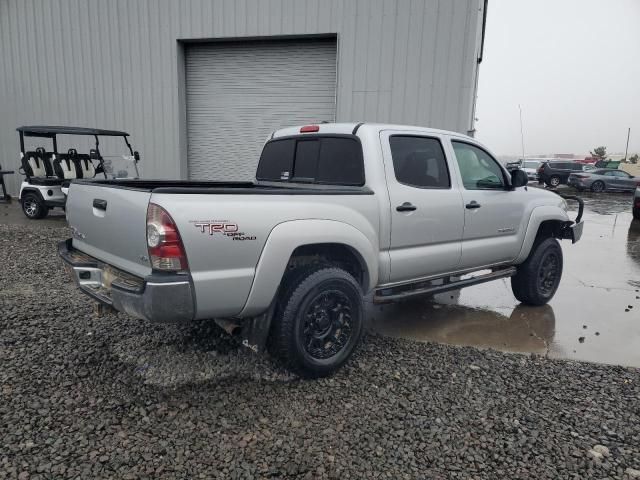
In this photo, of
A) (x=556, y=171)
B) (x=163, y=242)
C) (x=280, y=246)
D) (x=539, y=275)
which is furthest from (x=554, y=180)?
(x=163, y=242)

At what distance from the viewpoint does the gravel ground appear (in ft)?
8.09

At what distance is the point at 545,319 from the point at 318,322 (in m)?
3.00

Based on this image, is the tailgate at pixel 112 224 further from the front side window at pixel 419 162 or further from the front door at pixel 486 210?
the front door at pixel 486 210

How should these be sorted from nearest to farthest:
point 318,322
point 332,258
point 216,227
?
1. point 216,227
2. point 318,322
3. point 332,258

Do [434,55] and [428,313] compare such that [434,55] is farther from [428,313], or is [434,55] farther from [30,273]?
[30,273]

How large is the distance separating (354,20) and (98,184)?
1002cm

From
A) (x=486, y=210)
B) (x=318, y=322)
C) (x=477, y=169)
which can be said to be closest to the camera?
(x=318, y=322)

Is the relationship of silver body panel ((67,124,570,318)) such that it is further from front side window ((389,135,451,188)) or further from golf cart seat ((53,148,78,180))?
golf cart seat ((53,148,78,180))

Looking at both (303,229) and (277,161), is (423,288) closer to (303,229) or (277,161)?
(303,229)

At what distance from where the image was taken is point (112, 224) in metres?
3.01

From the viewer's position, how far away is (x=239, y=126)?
522 inches

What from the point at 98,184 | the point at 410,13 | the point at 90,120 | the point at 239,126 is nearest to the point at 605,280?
the point at 98,184

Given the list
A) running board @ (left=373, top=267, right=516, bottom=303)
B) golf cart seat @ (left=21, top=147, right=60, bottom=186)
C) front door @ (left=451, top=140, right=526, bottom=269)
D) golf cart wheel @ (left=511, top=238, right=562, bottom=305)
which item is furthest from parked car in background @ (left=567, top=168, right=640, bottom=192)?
golf cart seat @ (left=21, top=147, right=60, bottom=186)

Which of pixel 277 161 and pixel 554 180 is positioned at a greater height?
pixel 277 161
